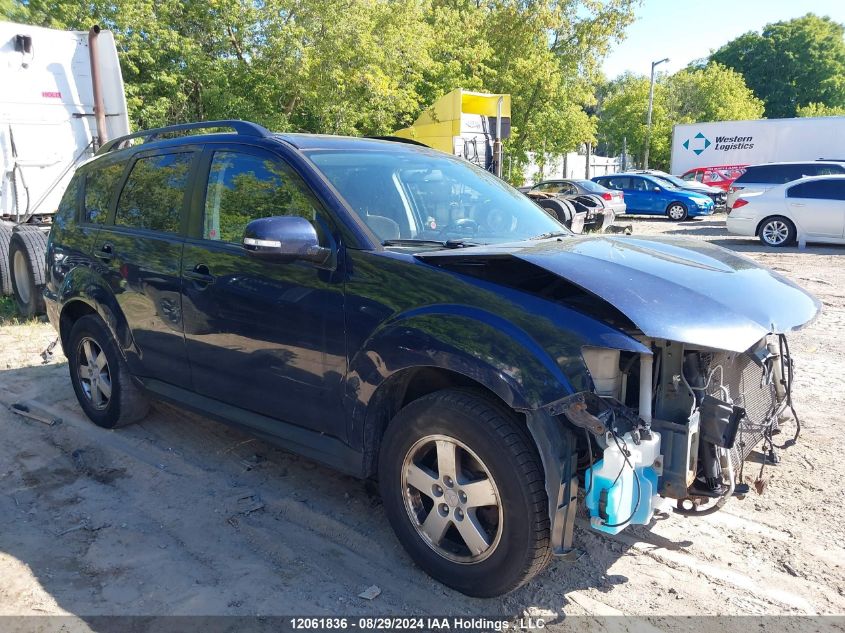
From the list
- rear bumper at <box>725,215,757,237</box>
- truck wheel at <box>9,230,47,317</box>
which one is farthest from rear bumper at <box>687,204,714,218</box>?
truck wheel at <box>9,230,47,317</box>

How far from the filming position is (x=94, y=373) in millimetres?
4824

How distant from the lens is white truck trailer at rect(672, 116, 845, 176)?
25703 millimetres

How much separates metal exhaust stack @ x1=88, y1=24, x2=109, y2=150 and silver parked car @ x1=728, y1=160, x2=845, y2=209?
51.9 feet

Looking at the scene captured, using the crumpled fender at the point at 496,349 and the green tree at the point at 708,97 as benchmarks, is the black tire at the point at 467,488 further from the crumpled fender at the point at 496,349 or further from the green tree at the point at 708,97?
the green tree at the point at 708,97

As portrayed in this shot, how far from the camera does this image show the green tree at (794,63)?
5547cm

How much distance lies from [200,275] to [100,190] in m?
1.63

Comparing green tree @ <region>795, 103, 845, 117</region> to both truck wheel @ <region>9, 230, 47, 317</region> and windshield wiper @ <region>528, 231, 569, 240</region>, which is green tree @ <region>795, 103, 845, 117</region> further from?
windshield wiper @ <region>528, 231, 569, 240</region>

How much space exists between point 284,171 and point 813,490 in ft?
11.1

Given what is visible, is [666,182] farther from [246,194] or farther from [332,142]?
[246,194]

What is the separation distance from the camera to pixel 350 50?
51.4 ft

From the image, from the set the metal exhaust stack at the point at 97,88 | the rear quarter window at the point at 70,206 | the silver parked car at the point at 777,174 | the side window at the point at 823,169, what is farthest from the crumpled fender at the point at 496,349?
the side window at the point at 823,169

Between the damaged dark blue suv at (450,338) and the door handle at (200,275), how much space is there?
0.02 m

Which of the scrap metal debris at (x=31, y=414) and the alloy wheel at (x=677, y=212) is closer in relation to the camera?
the scrap metal debris at (x=31, y=414)

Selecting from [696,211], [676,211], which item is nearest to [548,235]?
[696,211]
